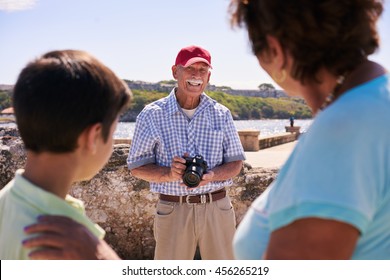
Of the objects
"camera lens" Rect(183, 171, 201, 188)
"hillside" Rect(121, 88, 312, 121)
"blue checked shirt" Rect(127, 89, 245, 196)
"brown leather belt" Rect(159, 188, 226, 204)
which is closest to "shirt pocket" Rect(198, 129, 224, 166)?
"blue checked shirt" Rect(127, 89, 245, 196)

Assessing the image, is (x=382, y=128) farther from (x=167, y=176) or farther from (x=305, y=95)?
(x=167, y=176)

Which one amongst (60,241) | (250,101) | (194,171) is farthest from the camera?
(250,101)

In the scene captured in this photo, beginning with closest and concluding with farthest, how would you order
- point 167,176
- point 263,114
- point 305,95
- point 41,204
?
point 41,204 < point 305,95 < point 167,176 < point 263,114

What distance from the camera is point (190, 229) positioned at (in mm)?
3506

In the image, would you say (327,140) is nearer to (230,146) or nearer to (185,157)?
(185,157)

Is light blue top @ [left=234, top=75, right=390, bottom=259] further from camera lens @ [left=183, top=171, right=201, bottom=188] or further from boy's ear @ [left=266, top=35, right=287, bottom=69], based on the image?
camera lens @ [left=183, top=171, right=201, bottom=188]

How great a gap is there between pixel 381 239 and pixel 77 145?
2.94 ft

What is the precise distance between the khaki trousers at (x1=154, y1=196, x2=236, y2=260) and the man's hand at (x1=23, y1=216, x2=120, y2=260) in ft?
7.16

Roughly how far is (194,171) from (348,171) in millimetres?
2144

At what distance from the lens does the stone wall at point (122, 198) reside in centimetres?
441

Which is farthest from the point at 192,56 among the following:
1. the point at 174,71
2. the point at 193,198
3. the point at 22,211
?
the point at 22,211

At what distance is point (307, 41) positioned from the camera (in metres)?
1.31

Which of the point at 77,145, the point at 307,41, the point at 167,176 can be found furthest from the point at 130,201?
the point at 307,41

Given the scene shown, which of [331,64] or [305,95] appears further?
[305,95]
